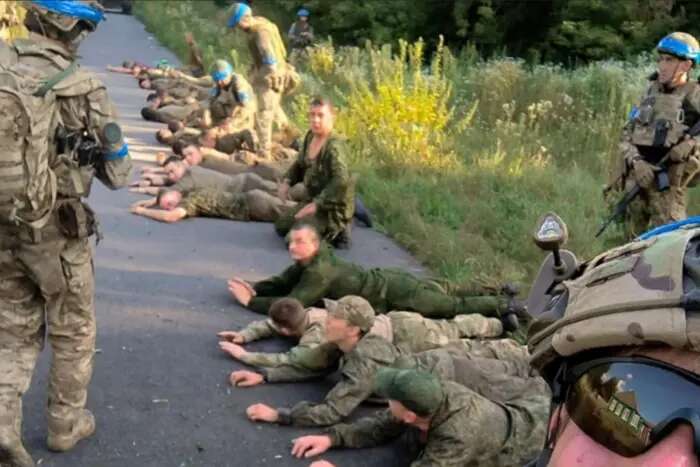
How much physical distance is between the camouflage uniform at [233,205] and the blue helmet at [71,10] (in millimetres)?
4372

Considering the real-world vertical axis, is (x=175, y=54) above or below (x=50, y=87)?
below

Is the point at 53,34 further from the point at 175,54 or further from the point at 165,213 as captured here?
the point at 175,54

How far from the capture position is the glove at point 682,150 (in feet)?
19.5

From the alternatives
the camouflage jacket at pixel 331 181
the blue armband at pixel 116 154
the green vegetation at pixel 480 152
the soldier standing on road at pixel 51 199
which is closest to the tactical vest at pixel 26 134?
the soldier standing on road at pixel 51 199

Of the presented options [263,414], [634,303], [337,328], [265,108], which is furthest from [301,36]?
[634,303]

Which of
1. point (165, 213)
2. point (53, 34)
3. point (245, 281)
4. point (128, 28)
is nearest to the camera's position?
point (53, 34)

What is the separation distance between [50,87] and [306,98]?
850 cm

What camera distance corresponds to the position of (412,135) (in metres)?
9.33

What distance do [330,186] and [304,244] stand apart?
4.68 feet

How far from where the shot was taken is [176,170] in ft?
28.2

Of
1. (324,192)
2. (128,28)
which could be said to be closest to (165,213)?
(324,192)

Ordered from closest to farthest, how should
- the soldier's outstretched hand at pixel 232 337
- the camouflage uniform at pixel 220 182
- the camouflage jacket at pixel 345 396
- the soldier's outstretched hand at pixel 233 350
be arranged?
1. the camouflage jacket at pixel 345 396
2. the soldier's outstretched hand at pixel 233 350
3. the soldier's outstretched hand at pixel 232 337
4. the camouflage uniform at pixel 220 182

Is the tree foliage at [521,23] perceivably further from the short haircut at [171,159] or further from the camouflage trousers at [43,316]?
the camouflage trousers at [43,316]

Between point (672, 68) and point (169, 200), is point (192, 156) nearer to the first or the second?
point (169, 200)
